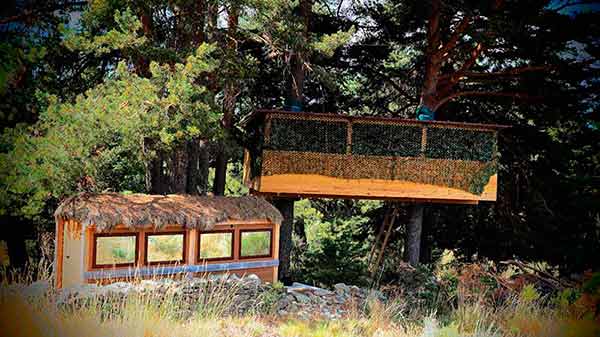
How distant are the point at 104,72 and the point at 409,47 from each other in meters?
5.52

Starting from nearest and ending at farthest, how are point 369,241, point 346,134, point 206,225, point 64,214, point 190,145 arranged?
point 64,214 → point 206,225 → point 346,134 → point 190,145 → point 369,241

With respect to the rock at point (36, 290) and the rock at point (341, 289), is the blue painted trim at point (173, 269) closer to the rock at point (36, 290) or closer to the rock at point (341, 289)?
the rock at point (341, 289)

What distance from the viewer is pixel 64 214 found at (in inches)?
240

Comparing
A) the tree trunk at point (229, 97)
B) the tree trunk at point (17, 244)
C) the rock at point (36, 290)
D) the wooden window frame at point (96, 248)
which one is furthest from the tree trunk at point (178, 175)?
the rock at point (36, 290)

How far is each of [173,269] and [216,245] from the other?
75 centimetres

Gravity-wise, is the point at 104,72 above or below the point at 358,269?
above

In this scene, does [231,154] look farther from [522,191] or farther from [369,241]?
[522,191]

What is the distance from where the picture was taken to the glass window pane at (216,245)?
704 centimetres

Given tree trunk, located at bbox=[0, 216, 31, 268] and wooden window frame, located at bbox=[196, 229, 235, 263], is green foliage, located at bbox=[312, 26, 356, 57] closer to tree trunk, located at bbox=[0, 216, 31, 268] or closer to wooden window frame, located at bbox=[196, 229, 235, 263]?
wooden window frame, located at bbox=[196, 229, 235, 263]

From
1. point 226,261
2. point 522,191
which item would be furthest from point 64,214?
point 522,191

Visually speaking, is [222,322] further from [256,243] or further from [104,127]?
[256,243]

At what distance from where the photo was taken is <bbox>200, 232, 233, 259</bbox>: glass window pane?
704cm

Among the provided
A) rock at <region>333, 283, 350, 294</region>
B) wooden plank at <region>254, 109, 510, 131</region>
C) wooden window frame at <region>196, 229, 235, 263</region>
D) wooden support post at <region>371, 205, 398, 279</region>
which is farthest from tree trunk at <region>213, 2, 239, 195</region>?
wooden support post at <region>371, 205, 398, 279</region>

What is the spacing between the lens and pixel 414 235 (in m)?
9.85
